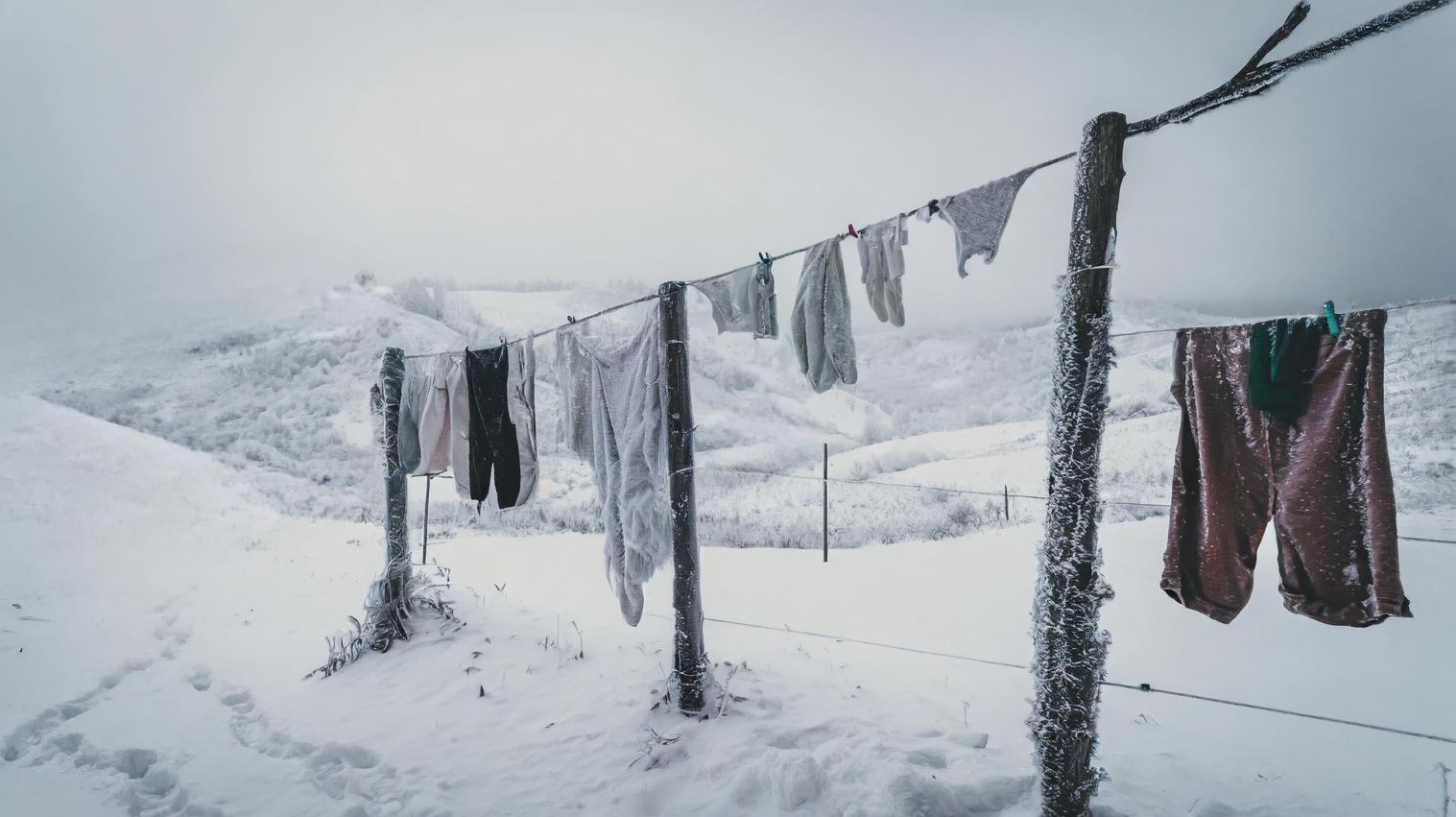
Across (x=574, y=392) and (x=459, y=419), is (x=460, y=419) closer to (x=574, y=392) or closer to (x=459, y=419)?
(x=459, y=419)

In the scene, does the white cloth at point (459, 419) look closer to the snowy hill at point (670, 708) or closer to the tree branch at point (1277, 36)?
the snowy hill at point (670, 708)

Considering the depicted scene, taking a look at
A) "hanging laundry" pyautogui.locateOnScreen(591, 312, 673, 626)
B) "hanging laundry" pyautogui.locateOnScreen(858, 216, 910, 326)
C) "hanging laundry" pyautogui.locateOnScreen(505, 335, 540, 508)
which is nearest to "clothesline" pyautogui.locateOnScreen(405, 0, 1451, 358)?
"hanging laundry" pyautogui.locateOnScreen(858, 216, 910, 326)

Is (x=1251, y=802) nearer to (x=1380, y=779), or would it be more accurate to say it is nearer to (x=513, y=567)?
(x=1380, y=779)

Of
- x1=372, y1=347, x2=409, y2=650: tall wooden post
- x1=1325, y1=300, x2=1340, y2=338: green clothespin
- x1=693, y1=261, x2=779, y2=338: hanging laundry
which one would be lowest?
x1=372, y1=347, x2=409, y2=650: tall wooden post

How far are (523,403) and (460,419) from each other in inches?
33.7

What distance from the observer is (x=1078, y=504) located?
→ 250 cm

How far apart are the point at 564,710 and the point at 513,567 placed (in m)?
→ 4.84

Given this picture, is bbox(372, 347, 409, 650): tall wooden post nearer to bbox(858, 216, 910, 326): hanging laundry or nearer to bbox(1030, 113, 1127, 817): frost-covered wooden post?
bbox(858, 216, 910, 326): hanging laundry

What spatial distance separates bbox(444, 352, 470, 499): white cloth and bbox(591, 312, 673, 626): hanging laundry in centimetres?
187

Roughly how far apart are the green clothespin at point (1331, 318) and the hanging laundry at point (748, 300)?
2.43 m

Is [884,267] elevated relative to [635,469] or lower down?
elevated

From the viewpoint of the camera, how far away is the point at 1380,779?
3104mm

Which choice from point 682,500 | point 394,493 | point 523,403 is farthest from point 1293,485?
point 394,493

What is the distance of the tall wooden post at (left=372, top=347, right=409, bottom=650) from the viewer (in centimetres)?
543
